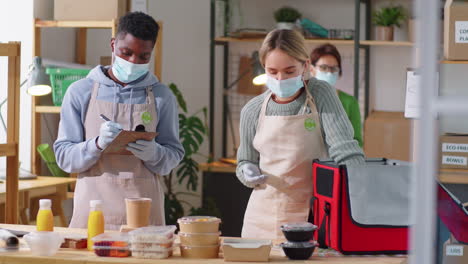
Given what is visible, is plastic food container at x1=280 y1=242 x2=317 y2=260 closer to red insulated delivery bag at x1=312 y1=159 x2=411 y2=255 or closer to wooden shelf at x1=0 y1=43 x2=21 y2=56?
red insulated delivery bag at x1=312 y1=159 x2=411 y2=255

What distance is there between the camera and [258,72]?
5.96 metres

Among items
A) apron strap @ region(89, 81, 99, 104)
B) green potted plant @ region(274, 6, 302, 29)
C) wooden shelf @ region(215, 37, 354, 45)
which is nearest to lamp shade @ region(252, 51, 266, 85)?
wooden shelf @ region(215, 37, 354, 45)

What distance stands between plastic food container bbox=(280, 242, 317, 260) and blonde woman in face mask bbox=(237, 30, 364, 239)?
1.80 feet

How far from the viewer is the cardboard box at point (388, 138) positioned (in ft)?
18.7

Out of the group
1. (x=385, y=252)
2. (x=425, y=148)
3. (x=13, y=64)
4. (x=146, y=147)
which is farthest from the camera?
(x=13, y=64)

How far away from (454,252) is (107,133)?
144 centimetres

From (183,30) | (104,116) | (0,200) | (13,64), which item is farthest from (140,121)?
(183,30)

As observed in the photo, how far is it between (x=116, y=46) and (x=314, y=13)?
346 cm

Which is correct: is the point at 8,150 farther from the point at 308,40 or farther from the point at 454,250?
the point at 308,40

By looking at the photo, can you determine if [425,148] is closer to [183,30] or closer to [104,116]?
[104,116]

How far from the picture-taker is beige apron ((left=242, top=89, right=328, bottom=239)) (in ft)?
10.5

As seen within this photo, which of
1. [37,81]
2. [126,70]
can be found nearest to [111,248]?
[126,70]

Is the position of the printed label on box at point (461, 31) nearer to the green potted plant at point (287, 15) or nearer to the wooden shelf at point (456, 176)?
the wooden shelf at point (456, 176)

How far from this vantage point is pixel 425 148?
1.45m
